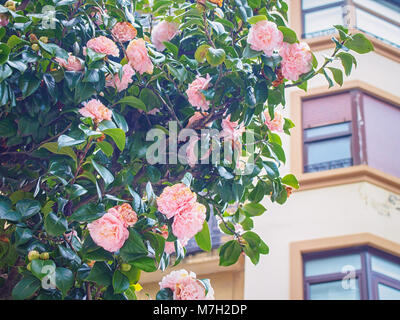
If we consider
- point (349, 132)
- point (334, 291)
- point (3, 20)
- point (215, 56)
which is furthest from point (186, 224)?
point (349, 132)

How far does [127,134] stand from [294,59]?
2.43ft

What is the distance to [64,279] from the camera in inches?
86.5

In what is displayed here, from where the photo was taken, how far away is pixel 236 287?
627 centimetres

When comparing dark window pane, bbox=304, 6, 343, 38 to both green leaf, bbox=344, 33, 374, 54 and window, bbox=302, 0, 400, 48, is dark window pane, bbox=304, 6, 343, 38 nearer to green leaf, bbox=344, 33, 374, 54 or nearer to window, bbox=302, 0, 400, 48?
window, bbox=302, 0, 400, 48

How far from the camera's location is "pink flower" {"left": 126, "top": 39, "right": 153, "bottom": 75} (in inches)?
103

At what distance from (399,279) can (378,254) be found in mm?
285

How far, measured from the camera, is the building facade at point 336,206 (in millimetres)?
5973

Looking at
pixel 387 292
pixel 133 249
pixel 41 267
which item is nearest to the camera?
pixel 41 267

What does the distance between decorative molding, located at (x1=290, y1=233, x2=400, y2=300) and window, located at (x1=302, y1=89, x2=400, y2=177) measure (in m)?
0.83

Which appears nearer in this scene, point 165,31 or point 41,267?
point 41,267

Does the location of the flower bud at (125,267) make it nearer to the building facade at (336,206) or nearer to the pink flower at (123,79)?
the pink flower at (123,79)

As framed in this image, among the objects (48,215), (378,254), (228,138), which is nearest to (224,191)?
(228,138)

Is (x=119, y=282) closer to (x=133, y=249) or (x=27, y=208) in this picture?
(x=133, y=249)
